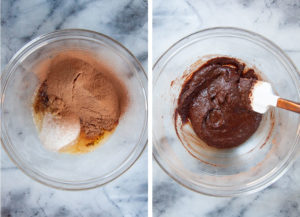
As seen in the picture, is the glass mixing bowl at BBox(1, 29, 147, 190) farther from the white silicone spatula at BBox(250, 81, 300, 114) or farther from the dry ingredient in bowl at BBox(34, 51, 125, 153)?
the white silicone spatula at BBox(250, 81, 300, 114)

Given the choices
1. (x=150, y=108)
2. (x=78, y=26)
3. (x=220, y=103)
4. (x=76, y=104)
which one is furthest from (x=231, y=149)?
(x=78, y=26)

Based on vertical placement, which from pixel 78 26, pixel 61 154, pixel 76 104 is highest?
pixel 78 26

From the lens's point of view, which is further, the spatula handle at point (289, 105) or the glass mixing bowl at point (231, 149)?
the glass mixing bowl at point (231, 149)

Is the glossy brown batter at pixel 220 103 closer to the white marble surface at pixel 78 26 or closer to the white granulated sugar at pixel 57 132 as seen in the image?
the white marble surface at pixel 78 26

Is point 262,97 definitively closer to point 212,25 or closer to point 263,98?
point 263,98

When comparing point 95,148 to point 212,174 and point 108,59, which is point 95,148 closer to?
point 108,59

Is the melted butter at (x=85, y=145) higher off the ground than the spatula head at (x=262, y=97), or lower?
lower

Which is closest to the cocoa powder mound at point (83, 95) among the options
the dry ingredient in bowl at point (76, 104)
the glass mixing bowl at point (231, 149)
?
the dry ingredient in bowl at point (76, 104)
